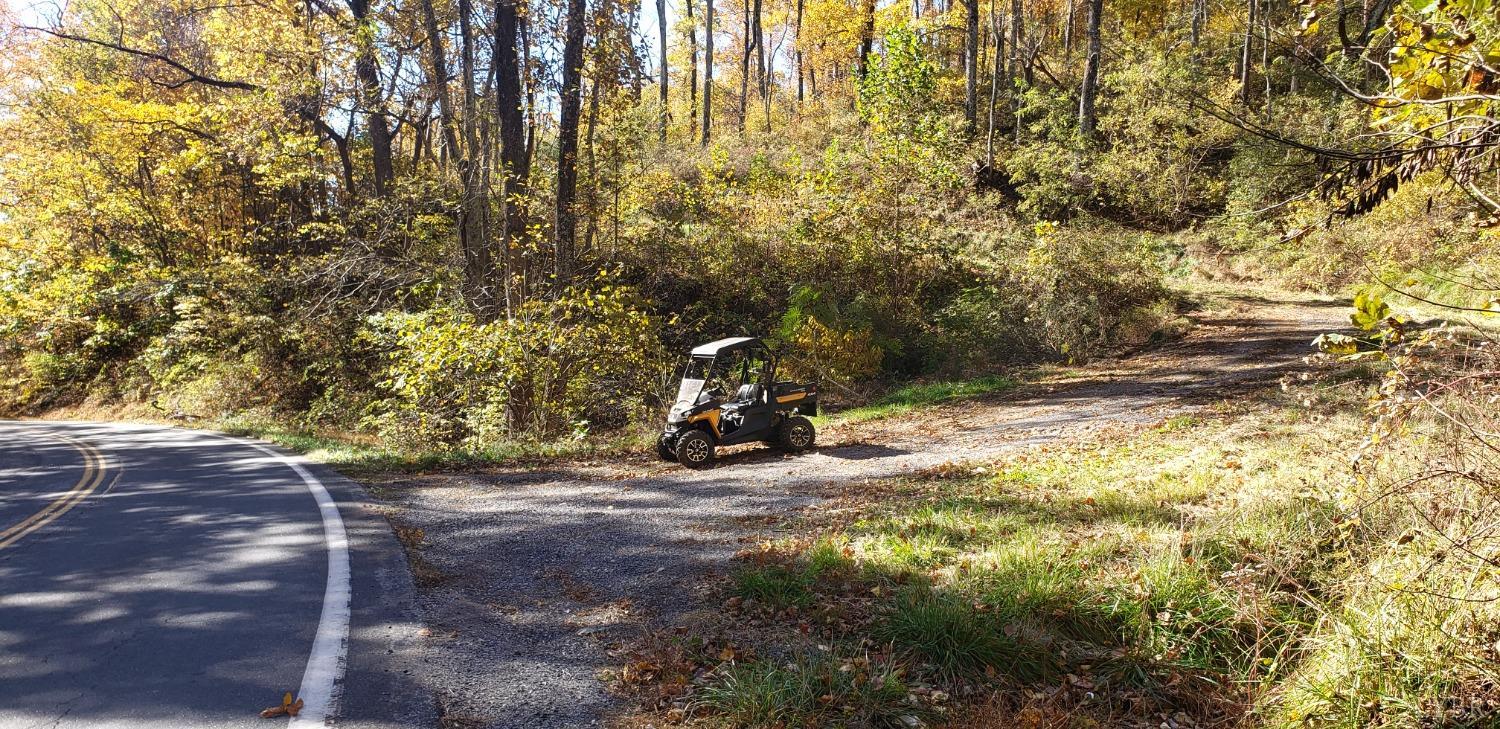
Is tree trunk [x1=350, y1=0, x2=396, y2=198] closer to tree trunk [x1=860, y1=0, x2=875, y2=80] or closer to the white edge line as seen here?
the white edge line

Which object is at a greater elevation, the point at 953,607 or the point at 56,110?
the point at 56,110

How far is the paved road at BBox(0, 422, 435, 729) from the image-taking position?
12.7 ft

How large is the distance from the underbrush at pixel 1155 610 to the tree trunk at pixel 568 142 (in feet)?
34.0

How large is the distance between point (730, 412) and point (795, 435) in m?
1.15

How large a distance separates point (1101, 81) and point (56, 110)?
116ft

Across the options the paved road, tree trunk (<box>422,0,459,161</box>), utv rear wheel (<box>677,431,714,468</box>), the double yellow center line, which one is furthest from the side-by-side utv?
tree trunk (<box>422,0,459,161</box>)

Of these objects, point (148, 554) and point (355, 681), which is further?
point (148, 554)

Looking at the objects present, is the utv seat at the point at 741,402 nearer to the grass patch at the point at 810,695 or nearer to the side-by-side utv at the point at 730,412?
the side-by-side utv at the point at 730,412

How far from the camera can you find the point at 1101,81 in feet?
105

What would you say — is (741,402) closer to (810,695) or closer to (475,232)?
(810,695)

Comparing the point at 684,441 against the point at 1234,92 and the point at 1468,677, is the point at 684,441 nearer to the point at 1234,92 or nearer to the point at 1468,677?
the point at 1468,677

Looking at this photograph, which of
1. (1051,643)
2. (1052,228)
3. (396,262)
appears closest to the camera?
(1051,643)

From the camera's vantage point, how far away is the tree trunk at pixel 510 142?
1443 cm

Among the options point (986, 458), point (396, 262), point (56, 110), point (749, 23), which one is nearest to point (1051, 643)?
point (986, 458)
